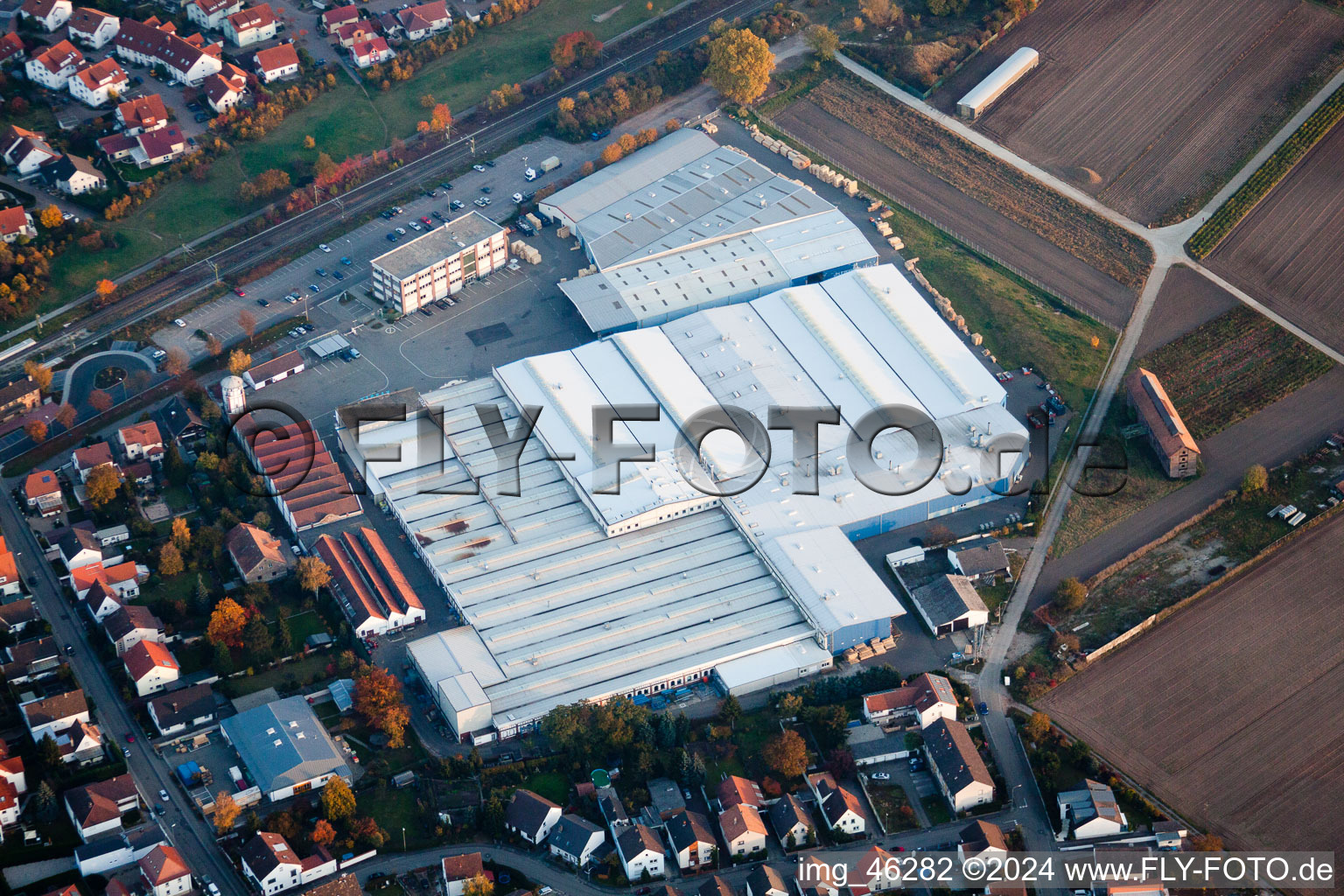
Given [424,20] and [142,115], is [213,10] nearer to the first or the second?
[142,115]

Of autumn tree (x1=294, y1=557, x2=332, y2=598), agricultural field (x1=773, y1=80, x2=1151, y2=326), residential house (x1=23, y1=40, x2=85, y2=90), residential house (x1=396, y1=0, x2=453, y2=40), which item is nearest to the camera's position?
autumn tree (x1=294, y1=557, x2=332, y2=598)

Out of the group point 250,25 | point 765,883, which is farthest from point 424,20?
point 765,883

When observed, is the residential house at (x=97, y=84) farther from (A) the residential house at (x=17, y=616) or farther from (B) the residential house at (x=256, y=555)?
(A) the residential house at (x=17, y=616)

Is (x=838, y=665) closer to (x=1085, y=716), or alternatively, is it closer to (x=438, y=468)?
(x=1085, y=716)

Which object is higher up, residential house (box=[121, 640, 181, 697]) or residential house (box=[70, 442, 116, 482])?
residential house (box=[70, 442, 116, 482])

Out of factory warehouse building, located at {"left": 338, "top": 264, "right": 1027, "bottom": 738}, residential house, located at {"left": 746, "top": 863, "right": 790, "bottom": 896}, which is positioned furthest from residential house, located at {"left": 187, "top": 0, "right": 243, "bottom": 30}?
residential house, located at {"left": 746, "top": 863, "right": 790, "bottom": 896}

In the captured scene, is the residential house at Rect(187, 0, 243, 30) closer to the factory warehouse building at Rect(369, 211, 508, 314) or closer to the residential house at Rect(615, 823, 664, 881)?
the factory warehouse building at Rect(369, 211, 508, 314)
